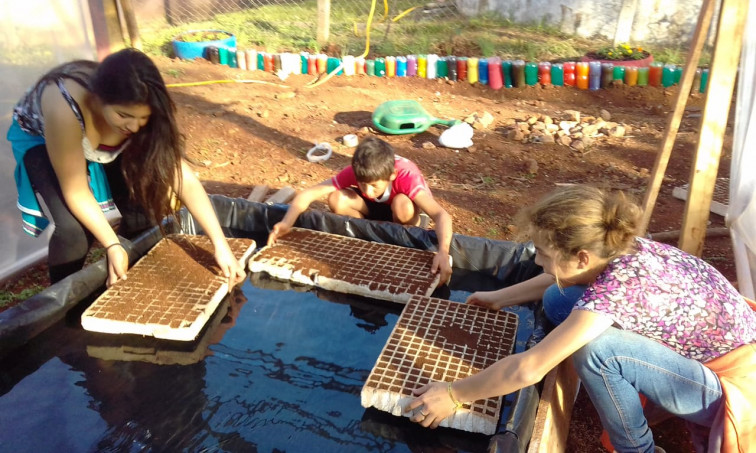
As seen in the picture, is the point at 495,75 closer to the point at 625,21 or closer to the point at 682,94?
the point at 625,21

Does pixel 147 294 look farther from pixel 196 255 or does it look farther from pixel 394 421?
pixel 394 421

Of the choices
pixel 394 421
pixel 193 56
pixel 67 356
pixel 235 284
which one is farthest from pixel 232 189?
pixel 193 56

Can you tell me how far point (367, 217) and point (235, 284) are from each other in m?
1.01

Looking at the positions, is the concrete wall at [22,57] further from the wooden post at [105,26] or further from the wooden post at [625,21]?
the wooden post at [625,21]

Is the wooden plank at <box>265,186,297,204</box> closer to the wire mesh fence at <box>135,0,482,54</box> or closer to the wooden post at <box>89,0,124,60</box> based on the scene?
the wooden post at <box>89,0,124,60</box>

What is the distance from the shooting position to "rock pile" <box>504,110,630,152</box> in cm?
580

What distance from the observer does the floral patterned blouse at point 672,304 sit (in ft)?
5.83

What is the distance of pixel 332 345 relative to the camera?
260 cm

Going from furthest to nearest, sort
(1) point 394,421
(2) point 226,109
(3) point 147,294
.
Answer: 1. (2) point 226,109
2. (3) point 147,294
3. (1) point 394,421

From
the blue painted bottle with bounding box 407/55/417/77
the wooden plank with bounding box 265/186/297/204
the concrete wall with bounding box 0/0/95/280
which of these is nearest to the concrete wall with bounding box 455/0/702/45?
the blue painted bottle with bounding box 407/55/417/77

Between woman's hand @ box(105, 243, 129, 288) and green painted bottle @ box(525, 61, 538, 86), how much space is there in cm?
591

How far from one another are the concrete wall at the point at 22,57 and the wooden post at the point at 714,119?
3.75m

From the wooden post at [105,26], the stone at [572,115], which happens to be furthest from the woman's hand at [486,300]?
the stone at [572,115]

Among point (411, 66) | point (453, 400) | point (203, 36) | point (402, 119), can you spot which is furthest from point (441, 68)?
point (453, 400)
